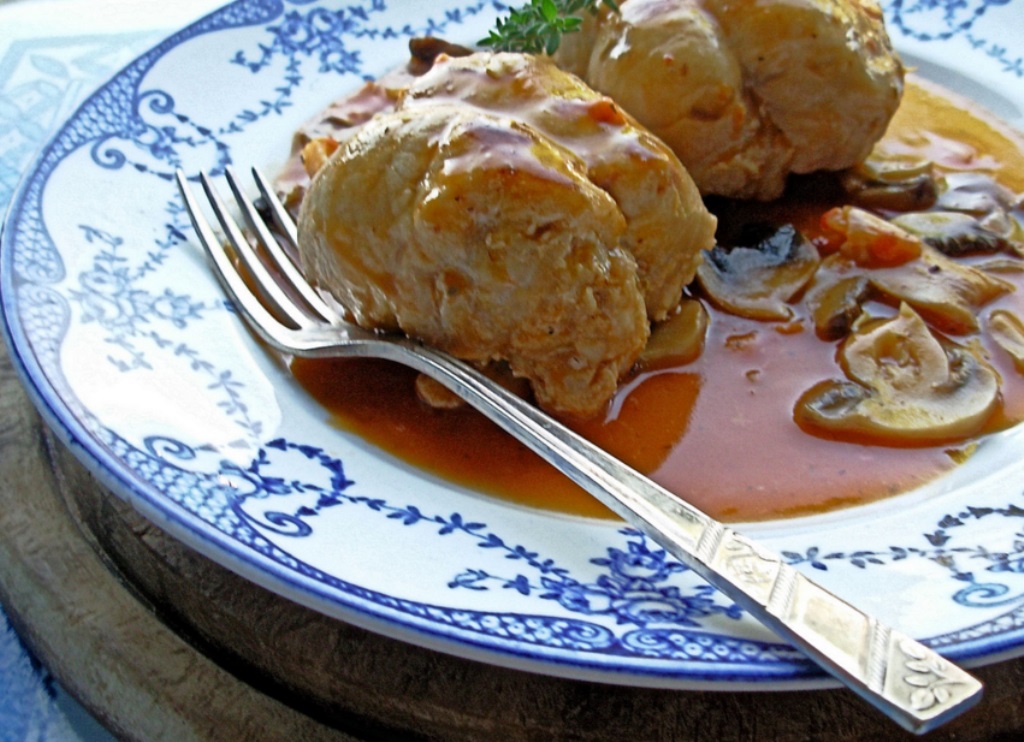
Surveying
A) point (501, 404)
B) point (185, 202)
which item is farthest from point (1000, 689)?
point (185, 202)

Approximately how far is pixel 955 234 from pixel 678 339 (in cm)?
94

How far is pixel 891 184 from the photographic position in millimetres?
3119

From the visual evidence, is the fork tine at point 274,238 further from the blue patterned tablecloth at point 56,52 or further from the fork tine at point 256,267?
the blue patterned tablecloth at point 56,52

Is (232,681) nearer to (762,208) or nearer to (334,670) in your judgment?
(334,670)

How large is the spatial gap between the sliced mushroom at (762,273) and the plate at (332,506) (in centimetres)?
70

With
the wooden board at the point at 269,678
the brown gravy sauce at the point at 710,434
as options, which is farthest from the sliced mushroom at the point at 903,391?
the wooden board at the point at 269,678

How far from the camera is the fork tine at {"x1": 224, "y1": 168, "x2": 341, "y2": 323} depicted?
2635 mm

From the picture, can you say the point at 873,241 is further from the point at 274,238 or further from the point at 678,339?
the point at 274,238

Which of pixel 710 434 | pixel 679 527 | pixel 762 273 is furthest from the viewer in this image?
pixel 762 273

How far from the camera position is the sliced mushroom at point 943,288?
8.66 feet

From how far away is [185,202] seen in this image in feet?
9.24

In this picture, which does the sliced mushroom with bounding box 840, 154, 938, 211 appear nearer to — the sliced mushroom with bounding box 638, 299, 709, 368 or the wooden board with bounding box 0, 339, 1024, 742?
the sliced mushroom with bounding box 638, 299, 709, 368

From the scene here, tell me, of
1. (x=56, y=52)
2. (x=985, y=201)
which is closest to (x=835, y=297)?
(x=985, y=201)

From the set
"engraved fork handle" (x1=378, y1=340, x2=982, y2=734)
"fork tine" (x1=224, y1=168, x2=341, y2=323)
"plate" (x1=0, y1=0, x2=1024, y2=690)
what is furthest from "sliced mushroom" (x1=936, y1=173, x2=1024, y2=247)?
"fork tine" (x1=224, y1=168, x2=341, y2=323)
